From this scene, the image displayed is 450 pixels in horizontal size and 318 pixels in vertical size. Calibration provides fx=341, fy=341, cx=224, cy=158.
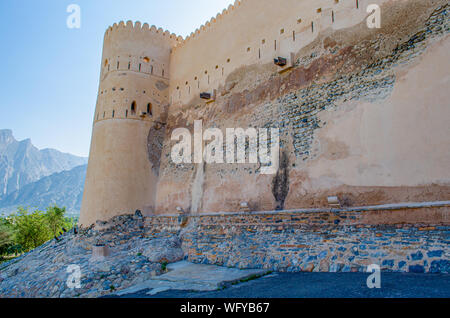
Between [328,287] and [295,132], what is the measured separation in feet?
13.0

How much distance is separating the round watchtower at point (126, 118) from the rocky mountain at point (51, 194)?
113 metres

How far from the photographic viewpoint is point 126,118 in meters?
11.8

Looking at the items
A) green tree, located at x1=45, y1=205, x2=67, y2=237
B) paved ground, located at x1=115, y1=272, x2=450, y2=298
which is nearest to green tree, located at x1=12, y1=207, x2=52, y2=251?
green tree, located at x1=45, y1=205, x2=67, y2=237

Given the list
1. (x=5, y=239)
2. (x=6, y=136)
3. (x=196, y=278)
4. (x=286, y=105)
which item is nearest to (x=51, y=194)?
(x=6, y=136)

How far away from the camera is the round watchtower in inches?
440

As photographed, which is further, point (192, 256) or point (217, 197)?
point (217, 197)

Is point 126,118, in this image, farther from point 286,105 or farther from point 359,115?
point 359,115

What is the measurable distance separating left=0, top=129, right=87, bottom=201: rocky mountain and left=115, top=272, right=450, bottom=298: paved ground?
147547 millimetres

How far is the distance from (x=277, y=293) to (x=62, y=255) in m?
7.93

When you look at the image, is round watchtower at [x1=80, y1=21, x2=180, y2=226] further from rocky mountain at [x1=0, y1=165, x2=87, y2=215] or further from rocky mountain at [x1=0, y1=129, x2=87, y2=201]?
rocky mountain at [x1=0, y1=129, x2=87, y2=201]
